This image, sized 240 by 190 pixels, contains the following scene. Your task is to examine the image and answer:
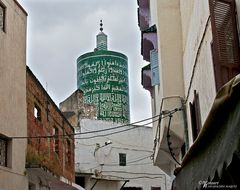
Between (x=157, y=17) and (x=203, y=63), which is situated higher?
(x=157, y=17)

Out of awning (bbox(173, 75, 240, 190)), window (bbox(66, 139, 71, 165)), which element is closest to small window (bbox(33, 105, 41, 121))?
window (bbox(66, 139, 71, 165))

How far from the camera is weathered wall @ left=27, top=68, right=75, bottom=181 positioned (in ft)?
54.7

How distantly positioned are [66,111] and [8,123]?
69.4ft

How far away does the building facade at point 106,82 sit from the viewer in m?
41.9

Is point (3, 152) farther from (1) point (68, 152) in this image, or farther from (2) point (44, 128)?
(1) point (68, 152)

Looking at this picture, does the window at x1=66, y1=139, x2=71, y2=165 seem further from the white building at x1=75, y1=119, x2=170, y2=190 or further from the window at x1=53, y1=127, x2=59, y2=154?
the white building at x1=75, y1=119, x2=170, y2=190

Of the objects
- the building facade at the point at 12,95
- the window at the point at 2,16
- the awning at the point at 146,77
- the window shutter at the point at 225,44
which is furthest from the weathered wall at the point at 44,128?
the window shutter at the point at 225,44

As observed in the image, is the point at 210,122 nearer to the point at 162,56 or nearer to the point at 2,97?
the point at 162,56

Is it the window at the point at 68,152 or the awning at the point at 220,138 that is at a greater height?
the window at the point at 68,152

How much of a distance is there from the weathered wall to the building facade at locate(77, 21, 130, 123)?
61.0 feet

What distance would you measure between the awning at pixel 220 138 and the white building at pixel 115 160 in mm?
27458

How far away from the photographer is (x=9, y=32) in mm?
15031

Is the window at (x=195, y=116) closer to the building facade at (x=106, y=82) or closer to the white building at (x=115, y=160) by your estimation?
the white building at (x=115, y=160)

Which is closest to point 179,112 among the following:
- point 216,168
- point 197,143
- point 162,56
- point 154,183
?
point 162,56
